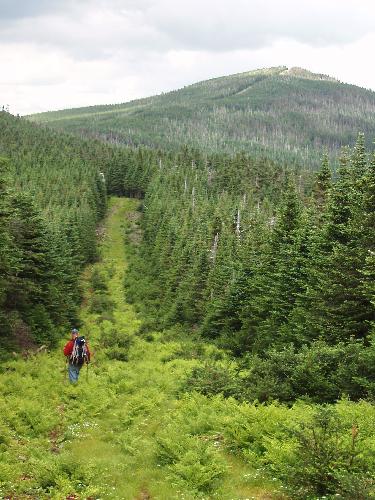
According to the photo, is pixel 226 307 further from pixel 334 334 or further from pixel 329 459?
pixel 329 459

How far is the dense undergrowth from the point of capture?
→ 959 centimetres

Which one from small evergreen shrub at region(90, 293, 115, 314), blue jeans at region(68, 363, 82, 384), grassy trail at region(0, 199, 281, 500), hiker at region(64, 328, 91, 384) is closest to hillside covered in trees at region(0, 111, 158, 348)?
small evergreen shrub at region(90, 293, 115, 314)

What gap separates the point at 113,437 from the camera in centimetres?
1445

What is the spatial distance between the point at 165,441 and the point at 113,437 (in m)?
2.82

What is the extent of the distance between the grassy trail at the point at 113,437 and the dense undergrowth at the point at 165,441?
0.11 feet

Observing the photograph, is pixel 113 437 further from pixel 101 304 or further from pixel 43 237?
pixel 101 304

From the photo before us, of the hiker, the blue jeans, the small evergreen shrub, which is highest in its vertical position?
the hiker

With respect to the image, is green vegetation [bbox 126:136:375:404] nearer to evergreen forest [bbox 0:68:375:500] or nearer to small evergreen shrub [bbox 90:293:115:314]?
evergreen forest [bbox 0:68:375:500]

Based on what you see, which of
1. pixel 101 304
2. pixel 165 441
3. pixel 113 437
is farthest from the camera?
pixel 101 304

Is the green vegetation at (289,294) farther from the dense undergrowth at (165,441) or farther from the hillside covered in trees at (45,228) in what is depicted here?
the hillside covered in trees at (45,228)

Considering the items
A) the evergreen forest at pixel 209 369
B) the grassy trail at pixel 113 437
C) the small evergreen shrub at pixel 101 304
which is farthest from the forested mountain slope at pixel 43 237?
the grassy trail at pixel 113 437

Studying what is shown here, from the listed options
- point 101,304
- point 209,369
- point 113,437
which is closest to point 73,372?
point 209,369

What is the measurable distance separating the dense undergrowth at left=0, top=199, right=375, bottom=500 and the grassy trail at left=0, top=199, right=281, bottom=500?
3 centimetres

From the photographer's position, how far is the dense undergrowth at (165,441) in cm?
959
